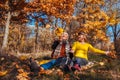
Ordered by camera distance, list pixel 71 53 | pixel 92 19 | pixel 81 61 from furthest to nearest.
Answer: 1. pixel 92 19
2. pixel 81 61
3. pixel 71 53

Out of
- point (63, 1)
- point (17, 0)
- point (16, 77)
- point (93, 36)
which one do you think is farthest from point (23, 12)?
point (16, 77)

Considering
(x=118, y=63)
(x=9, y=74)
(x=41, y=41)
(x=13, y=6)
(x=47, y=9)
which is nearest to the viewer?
(x=9, y=74)

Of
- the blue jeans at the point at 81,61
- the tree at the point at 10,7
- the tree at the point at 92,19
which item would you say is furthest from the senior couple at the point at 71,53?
the tree at the point at 92,19

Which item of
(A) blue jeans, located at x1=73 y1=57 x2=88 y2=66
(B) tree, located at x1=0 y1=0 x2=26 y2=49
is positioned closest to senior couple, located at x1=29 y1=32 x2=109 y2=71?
(A) blue jeans, located at x1=73 y1=57 x2=88 y2=66

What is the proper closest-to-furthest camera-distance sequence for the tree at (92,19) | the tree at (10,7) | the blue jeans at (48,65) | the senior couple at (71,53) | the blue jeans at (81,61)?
1. the senior couple at (71,53)
2. the blue jeans at (48,65)
3. the blue jeans at (81,61)
4. the tree at (10,7)
5. the tree at (92,19)

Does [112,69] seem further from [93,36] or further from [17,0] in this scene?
[93,36]

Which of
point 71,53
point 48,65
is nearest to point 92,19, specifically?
point 71,53

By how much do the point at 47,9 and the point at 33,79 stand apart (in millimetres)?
12682

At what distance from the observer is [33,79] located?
750 cm

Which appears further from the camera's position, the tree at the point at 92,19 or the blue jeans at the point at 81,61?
the tree at the point at 92,19

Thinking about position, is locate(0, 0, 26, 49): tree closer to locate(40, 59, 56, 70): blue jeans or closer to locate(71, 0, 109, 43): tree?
locate(71, 0, 109, 43): tree

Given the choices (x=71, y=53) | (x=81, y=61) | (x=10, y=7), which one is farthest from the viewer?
(x=10, y=7)

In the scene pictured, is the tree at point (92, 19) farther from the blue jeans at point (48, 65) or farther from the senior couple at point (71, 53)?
the blue jeans at point (48, 65)

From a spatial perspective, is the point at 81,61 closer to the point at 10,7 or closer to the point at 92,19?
the point at 10,7
